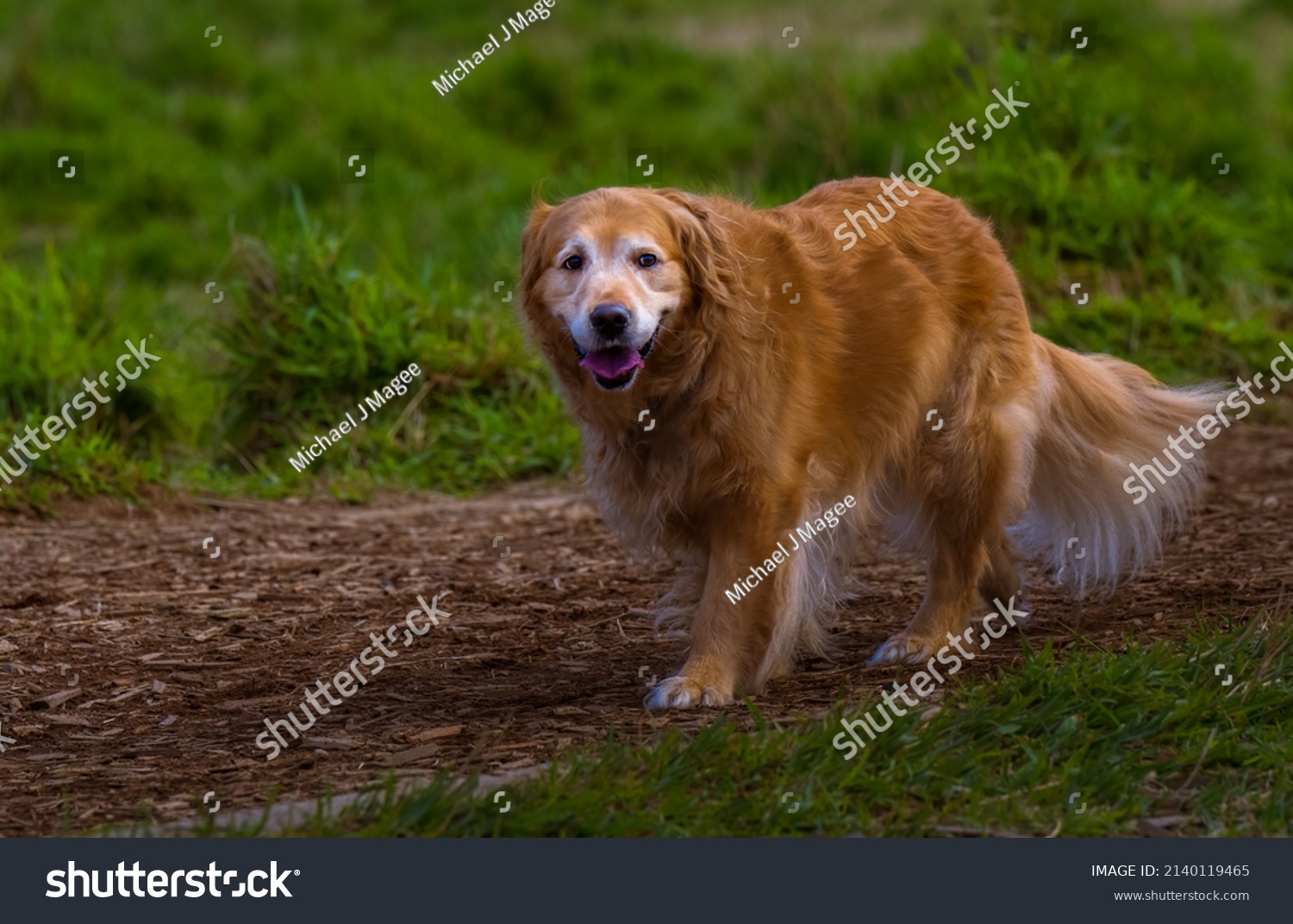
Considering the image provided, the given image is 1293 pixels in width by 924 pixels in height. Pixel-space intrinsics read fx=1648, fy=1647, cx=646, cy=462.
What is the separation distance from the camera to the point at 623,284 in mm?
4281

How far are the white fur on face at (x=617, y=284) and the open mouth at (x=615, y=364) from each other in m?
0.03

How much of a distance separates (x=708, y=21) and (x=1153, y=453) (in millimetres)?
10872

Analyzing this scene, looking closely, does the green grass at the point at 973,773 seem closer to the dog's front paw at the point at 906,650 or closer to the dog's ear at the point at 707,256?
the dog's front paw at the point at 906,650

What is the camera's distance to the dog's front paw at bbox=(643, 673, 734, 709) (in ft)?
14.3

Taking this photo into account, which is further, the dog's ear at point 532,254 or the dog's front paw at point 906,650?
the dog's front paw at point 906,650

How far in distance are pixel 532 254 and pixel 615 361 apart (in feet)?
1.74

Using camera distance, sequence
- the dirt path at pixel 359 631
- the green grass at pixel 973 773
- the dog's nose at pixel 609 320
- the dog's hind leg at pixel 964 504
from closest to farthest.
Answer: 1. the green grass at pixel 973 773
2. the dirt path at pixel 359 631
3. the dog's nose at pixel 609 320
4. the dog's hind leg at pixel 964 504
